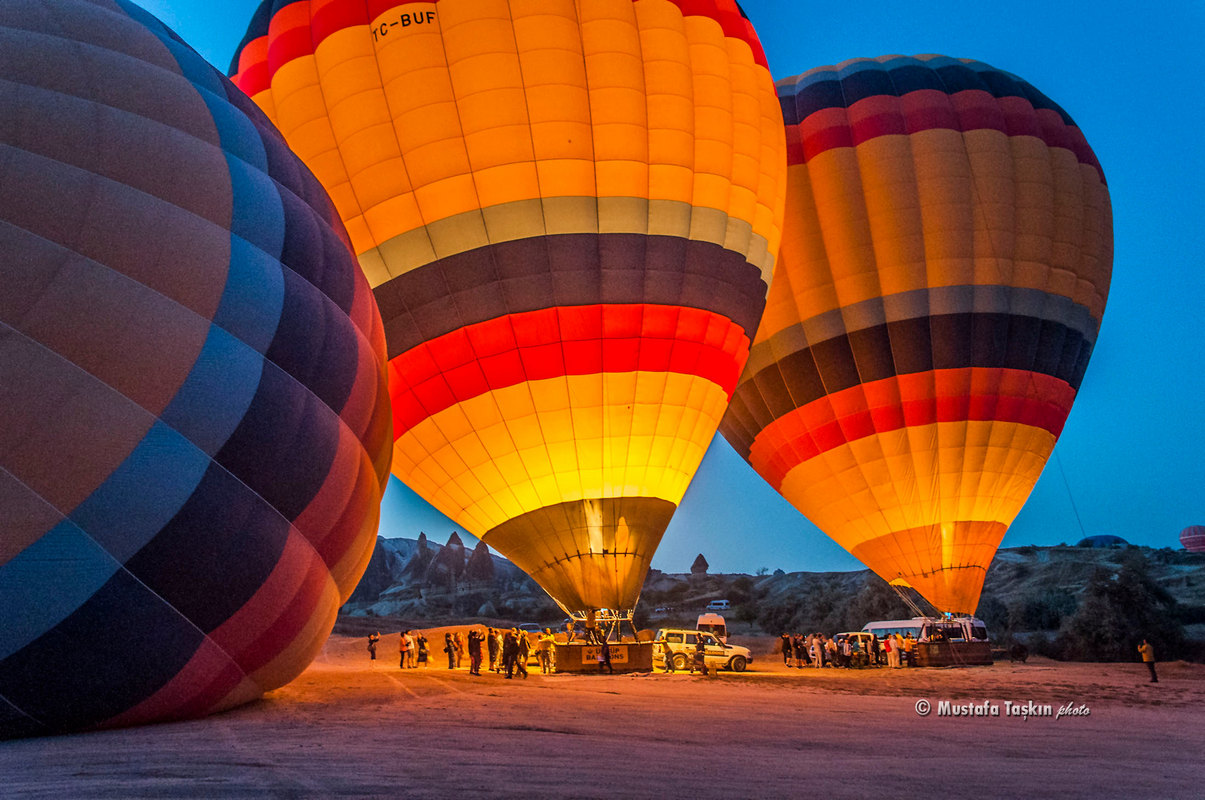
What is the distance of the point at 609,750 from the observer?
462 centimetres

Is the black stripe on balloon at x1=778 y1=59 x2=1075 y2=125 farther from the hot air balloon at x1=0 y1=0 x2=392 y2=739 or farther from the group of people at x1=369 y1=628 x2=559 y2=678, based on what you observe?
the hot air balloon at x1=0 y1=0 x2=392 y2=739

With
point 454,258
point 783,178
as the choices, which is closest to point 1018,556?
point 783,178

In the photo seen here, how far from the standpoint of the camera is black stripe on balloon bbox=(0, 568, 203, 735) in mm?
4738

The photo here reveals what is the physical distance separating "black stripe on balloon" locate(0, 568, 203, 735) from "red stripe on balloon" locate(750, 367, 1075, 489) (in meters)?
11.1

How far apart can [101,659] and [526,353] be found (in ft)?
18.7

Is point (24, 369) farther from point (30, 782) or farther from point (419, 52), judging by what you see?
point (419, 52)

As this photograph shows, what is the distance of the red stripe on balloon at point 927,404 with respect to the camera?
13.9 metres

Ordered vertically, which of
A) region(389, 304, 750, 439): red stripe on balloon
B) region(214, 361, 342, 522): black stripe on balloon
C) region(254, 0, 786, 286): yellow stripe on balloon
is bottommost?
region(214, 361, 342, 522): black stripe on balloon

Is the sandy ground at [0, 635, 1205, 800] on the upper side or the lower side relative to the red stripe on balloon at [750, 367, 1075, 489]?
lower

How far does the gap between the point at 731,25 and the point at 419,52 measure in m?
4.25

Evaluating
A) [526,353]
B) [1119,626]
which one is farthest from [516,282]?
[1119,626]

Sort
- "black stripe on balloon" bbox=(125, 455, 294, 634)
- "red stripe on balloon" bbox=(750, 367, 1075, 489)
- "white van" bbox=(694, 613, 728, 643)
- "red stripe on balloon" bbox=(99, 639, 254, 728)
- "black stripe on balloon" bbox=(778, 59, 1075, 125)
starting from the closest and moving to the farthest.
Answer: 1. "black stripe on balloon" bbox=(125, 455, 294, 634)
2. "red stripe on balloon" bbox=(99, 639, 254, 728)
3. "red stripe on balloon" bbox=(750, 367, 1075, 489)
4. "black stripe on balloon" bbox=(778, 59, 1075, 125)
5. "white van" bbox=(694, 613, 728, 643)

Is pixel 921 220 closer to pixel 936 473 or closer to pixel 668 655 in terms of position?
pixel 936 473

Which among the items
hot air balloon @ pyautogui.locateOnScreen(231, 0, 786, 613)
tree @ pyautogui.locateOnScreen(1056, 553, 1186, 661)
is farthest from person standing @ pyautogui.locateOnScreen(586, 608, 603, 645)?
tree @ pyautogui.locateOnScreen(1056, 553, 1186, 661)
